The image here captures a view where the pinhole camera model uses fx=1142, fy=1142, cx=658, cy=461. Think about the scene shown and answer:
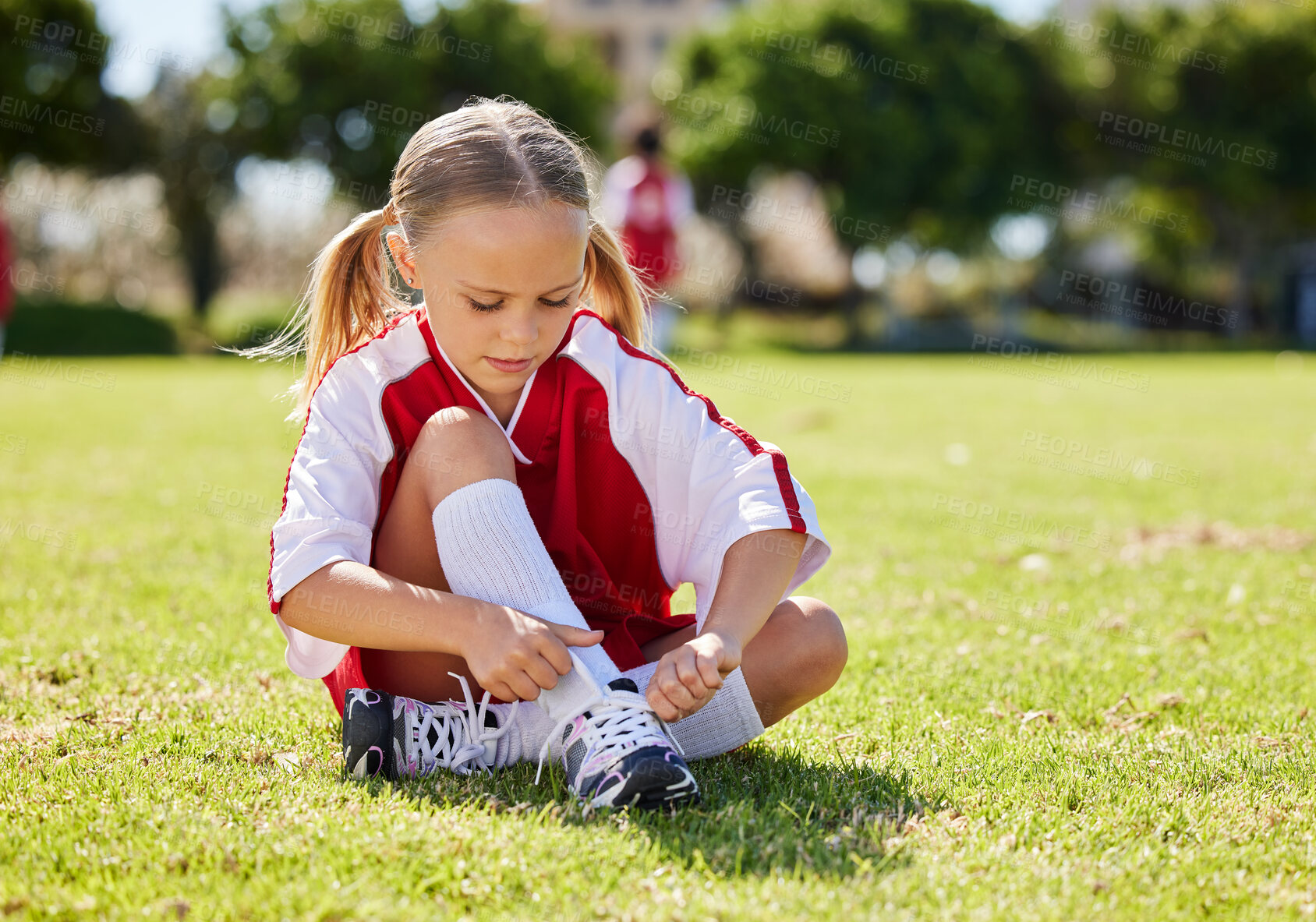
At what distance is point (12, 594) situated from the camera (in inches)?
146

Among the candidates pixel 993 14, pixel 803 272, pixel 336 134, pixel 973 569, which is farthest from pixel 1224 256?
pixel 973 569

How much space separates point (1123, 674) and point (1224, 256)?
34.4 m

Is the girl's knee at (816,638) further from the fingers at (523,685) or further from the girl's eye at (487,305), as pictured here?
the girl's eye at (487,305)

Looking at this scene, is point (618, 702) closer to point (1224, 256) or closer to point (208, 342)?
point (208, 342)

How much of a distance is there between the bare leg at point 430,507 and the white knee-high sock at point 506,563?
0.05 meters

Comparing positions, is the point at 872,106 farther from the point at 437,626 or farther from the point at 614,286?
the point at 437,626

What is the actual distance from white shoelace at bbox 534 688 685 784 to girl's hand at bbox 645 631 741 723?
0.03m

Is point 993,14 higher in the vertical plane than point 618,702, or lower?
higher

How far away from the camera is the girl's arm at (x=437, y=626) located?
6.60 ft

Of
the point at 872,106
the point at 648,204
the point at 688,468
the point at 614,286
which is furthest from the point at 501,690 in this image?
the point at 872,106

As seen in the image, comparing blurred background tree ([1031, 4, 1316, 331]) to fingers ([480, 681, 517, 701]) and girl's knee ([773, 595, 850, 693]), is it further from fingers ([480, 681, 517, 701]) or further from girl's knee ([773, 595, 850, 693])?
fingers ([480, 681, 517, 701])

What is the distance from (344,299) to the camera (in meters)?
2.62

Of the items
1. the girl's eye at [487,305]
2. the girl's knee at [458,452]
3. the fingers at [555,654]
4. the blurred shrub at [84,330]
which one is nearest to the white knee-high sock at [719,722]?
the fingers at [555,654]

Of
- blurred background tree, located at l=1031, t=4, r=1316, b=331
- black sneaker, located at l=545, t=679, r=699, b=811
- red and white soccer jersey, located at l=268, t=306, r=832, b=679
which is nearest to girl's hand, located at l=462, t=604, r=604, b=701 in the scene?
black sneaker, located at l=545, t=679, r=699, b=811
